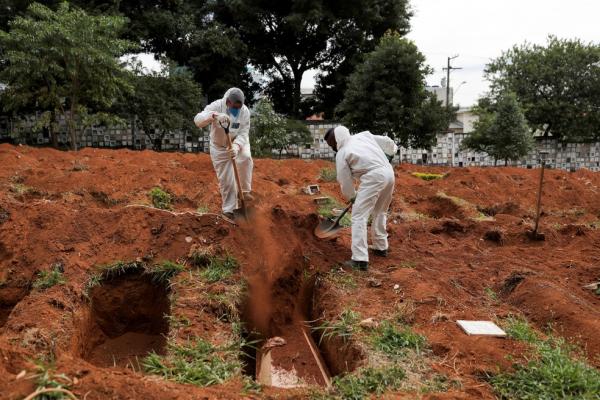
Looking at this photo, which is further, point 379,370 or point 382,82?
point 382,82

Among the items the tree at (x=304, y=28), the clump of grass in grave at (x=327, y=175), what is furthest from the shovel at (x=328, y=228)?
the tree at (x=304, y=28)

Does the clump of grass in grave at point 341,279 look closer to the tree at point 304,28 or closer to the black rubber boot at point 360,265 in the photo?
the black rubber boot at point 360,265

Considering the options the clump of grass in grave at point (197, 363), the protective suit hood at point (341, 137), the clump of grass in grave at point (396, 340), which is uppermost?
the protective suit hood at point (341, 137)

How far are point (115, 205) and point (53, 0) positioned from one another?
9.80 metres

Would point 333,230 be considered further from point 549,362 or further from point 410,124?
point 410,124

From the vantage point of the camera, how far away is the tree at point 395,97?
13555 mm

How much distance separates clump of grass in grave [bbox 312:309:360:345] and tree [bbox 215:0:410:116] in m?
15.2

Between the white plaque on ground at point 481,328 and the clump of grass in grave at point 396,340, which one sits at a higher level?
the white plaque on ground at point 481,328

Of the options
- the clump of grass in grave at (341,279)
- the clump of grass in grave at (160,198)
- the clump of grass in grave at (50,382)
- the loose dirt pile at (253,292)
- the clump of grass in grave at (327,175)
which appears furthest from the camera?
the clump of grass in grave at (327,175)

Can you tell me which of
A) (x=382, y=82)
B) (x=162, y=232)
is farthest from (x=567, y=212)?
(x=162, y=232)

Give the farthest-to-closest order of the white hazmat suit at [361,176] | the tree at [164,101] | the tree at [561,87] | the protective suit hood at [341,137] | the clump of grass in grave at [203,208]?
1. the tree at [561,87]
2. the tree at [164,101]
3. the clump of grass in grave at [203,208]
4. the protective suit hood at [341,137]
5. the white hazmat suit at [361,176]

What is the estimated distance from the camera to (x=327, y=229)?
5980mm

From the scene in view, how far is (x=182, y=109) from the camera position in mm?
15898

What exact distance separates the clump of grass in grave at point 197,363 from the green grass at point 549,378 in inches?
71.4
